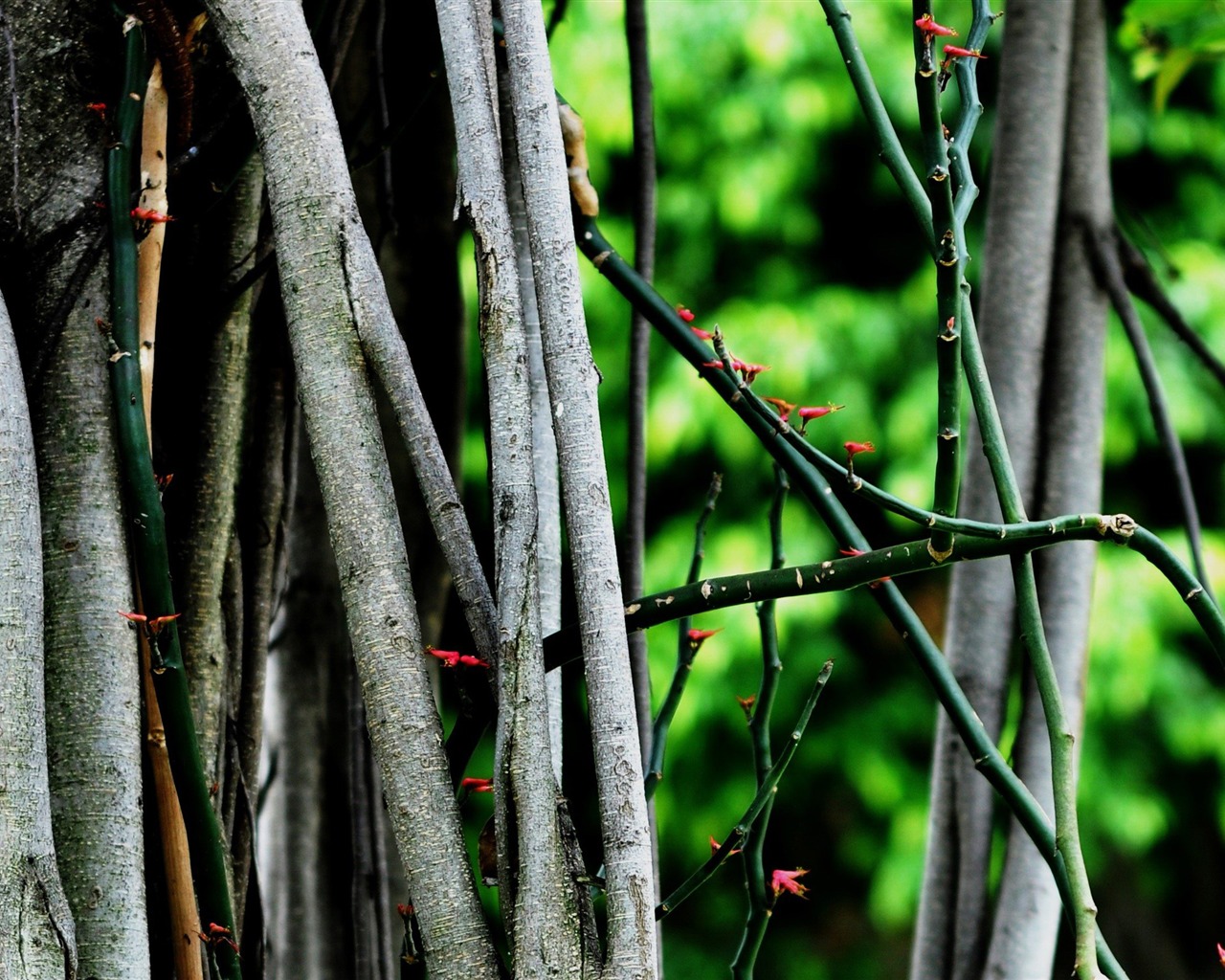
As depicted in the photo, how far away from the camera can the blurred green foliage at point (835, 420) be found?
10.4ft

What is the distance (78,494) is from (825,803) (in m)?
3.60

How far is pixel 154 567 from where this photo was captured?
483mm

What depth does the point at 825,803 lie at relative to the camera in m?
3.84

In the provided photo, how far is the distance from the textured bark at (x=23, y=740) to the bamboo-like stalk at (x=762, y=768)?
1.00 feet

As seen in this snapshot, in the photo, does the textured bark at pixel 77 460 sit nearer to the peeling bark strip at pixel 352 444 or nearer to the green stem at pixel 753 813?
the peeling bark strip at pixel 352 444

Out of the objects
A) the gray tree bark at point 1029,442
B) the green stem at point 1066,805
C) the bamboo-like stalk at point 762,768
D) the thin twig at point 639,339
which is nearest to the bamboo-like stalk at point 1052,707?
the green stem at point 1066,805

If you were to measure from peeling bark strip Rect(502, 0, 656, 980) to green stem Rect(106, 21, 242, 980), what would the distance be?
16 cm

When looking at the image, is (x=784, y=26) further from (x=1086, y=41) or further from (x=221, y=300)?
(x=221, y=300)

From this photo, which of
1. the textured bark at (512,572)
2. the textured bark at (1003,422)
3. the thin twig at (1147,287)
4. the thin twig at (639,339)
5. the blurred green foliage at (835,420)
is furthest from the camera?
the blurred green foliage at (835,420)

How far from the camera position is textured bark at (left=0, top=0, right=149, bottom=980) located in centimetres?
48

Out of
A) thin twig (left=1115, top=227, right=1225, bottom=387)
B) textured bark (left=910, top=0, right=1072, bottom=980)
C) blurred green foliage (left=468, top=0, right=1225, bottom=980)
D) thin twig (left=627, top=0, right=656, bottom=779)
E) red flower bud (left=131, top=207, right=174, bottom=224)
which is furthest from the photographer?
blurred green foliage (left=468, top=0, right=1225, bottom=980)

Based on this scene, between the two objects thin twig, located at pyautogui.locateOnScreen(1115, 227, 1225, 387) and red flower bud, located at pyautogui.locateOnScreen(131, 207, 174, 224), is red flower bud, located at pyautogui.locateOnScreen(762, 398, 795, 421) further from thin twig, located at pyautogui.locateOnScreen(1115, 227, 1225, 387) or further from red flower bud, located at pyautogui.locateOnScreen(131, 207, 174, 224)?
thin twig, located at pyautogui.locateOnScreen(1115, 227, 1225, 387)

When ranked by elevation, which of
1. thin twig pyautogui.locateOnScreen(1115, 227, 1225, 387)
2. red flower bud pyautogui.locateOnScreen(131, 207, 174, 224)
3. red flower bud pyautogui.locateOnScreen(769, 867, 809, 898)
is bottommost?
red flower bud pyautogui.locateOnScreen(769, 867, 809, 898)

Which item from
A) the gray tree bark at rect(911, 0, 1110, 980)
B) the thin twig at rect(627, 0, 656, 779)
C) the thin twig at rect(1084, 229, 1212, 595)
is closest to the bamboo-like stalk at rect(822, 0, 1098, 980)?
the thin twig at rect(627, 0, 656, 779)
